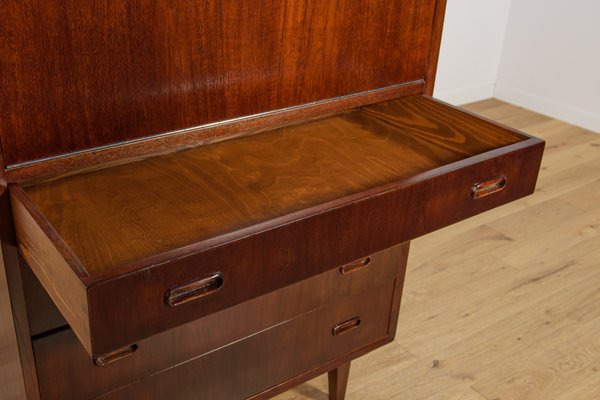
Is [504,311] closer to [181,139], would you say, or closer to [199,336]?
[199,336]

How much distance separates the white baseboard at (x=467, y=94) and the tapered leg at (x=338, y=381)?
6.69 ft

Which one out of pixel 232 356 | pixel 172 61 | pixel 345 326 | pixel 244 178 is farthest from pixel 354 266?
pixel 172 61

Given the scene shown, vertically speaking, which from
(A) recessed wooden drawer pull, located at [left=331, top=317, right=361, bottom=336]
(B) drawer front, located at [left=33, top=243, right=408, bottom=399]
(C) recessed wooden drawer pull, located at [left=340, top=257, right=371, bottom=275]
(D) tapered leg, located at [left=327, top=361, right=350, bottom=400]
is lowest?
(D) tapered leg, located at [left=327, top=361, right=350, bottom=400]

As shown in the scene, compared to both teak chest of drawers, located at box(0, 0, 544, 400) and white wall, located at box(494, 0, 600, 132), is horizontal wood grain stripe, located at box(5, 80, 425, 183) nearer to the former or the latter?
teak chest of drawers, located at box(0, 0, 544, 400)

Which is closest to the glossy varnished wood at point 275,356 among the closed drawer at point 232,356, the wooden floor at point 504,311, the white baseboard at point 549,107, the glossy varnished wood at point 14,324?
the closed drawer at point 232,356

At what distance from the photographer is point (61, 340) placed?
1.10m

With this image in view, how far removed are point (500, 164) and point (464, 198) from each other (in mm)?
87

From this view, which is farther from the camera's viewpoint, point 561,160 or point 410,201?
point 561,160

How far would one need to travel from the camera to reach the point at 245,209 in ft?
3.24

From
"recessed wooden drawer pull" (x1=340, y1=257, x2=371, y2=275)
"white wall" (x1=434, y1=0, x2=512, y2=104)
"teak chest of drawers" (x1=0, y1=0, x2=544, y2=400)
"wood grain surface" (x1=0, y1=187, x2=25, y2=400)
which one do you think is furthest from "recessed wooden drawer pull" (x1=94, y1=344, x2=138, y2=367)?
"white wall" (x1=434, y1=0, x2=512, y2=104)

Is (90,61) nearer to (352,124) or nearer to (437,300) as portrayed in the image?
(352,124)

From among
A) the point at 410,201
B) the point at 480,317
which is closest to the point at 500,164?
the point at 410,201

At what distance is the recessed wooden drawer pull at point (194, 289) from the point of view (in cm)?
86

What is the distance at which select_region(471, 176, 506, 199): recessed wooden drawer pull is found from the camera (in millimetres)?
1146
